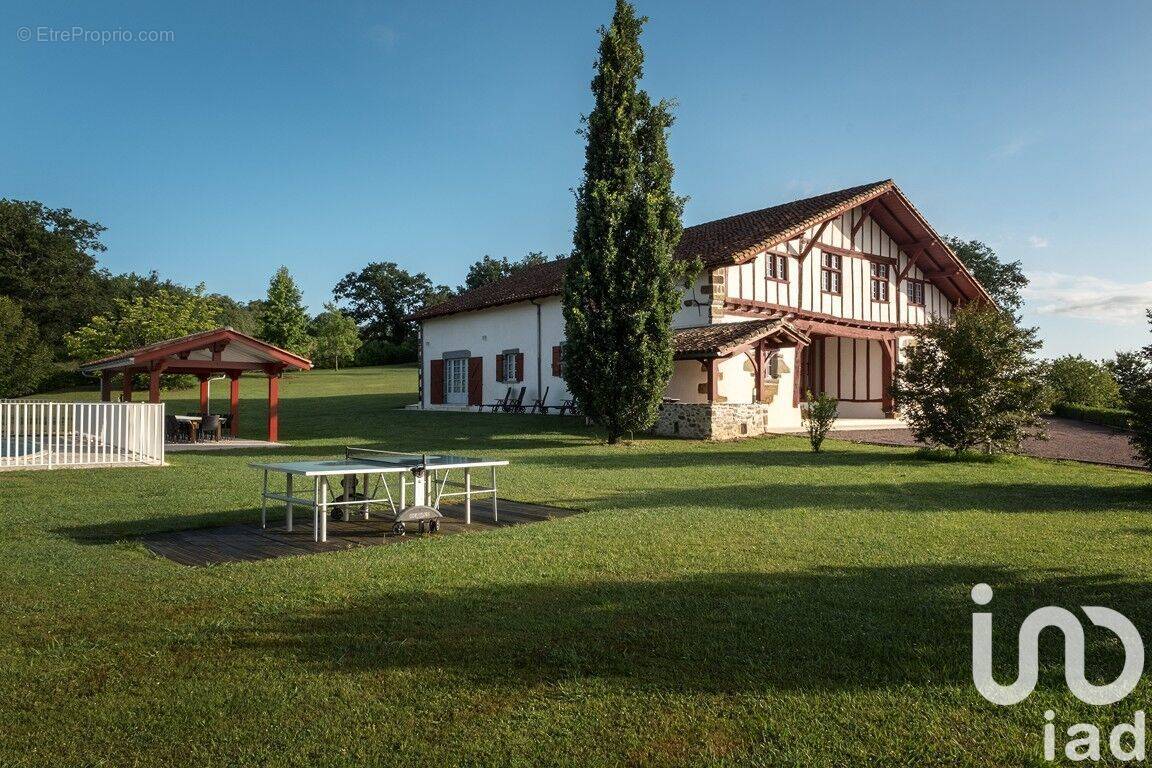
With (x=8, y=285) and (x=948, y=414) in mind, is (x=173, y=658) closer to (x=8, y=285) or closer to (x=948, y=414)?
(x=948, y=414)

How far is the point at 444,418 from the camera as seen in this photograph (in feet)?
84.5

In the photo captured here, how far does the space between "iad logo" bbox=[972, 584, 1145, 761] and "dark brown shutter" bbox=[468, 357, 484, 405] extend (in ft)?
78.9

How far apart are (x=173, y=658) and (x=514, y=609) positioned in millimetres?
1881

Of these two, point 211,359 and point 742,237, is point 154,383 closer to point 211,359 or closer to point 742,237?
point 211,359

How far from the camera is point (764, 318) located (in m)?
22.1

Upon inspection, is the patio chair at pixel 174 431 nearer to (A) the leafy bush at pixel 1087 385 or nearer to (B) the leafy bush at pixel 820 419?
(B) the leafy bush at pixel 820 419

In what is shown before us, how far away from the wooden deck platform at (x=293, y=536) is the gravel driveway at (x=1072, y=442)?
1175 centimetres

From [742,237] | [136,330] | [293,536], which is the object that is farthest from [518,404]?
[136,330]

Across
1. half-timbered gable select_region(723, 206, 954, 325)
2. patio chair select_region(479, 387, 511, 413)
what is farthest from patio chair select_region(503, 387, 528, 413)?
half-timbered gable select_region(723, 206, 954, 325)

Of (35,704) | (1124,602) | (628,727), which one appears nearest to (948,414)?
(1124,602)

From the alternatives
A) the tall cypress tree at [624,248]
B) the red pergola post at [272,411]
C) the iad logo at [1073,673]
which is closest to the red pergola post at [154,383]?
the red pergola post at [272,411]

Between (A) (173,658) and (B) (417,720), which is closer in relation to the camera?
(B) (417,720)

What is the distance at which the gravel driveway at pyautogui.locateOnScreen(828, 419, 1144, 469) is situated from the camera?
16.5m

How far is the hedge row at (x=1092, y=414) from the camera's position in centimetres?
2444
